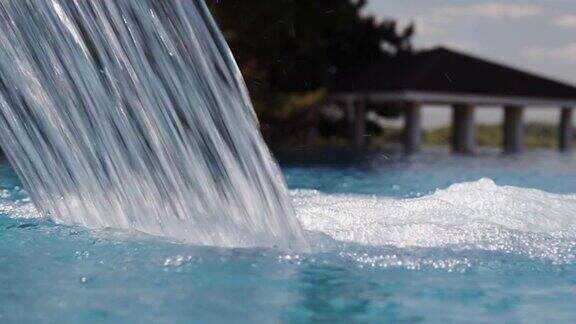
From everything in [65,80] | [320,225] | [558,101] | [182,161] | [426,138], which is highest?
[65,80]

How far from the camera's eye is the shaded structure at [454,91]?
25109 mm

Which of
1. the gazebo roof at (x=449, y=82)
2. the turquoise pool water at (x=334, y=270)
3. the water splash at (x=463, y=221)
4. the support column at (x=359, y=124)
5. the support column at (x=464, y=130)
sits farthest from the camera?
the support column at (x=359, y=124)

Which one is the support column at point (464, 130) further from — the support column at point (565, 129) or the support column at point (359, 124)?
the support column at point (565, 129)

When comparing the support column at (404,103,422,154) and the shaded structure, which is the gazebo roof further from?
the support column at (404,103,422,154)

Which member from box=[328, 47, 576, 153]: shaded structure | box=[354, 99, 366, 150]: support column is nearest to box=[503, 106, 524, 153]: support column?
box=[328, 47, 576, 153]: shaded structure

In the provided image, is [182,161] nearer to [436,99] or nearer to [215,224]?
[215,224]

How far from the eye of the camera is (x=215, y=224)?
654 cm

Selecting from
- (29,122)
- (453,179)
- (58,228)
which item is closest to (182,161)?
(58,228)

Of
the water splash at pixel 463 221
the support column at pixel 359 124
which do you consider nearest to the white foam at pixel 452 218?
the water splash at pixel 463 221

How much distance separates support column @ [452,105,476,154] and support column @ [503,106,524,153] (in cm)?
143

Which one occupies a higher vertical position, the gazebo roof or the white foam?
the white foam

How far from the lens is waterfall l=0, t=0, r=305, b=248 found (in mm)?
6445

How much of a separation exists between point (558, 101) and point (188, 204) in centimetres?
2283

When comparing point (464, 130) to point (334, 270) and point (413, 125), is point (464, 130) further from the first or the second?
point (334, 270)
